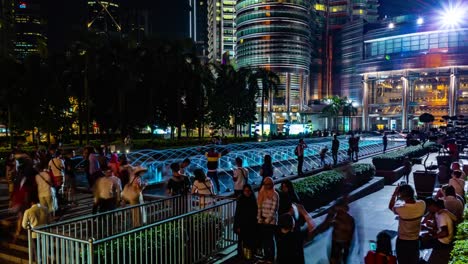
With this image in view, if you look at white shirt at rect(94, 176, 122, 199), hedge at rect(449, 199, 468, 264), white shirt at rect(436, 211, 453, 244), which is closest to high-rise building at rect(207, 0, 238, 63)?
white shirt at rect(94, 176, 122, 199)

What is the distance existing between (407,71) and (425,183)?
104 metres

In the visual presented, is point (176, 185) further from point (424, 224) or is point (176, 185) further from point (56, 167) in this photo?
point (424, 224)

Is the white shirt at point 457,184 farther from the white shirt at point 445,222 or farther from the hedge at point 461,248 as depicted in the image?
the white shirt at point 445,222

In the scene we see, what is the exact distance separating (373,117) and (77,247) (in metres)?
125

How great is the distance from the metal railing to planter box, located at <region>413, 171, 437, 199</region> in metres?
7.90

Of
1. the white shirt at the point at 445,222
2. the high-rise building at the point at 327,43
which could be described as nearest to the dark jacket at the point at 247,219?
the white shirt at the point at 445,222

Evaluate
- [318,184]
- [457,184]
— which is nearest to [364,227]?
[318,184]

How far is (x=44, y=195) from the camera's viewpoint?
870cm

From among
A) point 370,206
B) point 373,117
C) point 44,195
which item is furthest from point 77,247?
point 373,117

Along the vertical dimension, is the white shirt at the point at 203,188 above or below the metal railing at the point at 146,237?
above

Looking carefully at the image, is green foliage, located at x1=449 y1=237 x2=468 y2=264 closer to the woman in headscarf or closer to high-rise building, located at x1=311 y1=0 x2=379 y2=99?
the woman in headscarf

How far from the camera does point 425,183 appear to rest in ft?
43.3

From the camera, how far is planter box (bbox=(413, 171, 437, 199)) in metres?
13.1

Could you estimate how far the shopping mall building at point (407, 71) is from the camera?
10062 cm
